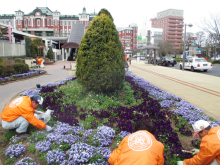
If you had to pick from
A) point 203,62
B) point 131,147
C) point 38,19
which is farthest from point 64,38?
point 131,147

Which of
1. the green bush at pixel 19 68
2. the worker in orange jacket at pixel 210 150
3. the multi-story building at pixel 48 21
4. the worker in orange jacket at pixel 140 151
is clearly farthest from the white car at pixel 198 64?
the multi-story building at pixel 48 21

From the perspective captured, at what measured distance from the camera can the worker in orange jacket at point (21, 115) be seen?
340 centimetres

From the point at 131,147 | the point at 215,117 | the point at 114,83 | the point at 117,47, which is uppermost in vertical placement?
the point at 117,47

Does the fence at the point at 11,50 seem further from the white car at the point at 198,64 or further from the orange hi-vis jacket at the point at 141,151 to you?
the white car at the point at 198,64

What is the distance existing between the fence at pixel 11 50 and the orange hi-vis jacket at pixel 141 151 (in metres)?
16.7

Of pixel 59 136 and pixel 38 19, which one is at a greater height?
pixel 38 19

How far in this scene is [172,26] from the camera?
12081cm

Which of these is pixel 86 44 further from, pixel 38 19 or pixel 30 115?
pixel 38 19

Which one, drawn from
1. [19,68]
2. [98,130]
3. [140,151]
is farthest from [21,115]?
[19,68]

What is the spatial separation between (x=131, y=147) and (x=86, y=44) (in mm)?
3878

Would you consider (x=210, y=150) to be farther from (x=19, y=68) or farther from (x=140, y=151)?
(x=19, y=68)

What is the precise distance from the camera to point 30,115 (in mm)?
3406

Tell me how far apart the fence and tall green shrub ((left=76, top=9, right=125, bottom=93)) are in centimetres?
1340

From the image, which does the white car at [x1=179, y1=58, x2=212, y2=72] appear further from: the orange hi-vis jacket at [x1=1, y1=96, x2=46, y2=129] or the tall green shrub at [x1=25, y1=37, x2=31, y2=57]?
the tall green shrub at [x1=25, y1=37, x2=31, y2=57]
